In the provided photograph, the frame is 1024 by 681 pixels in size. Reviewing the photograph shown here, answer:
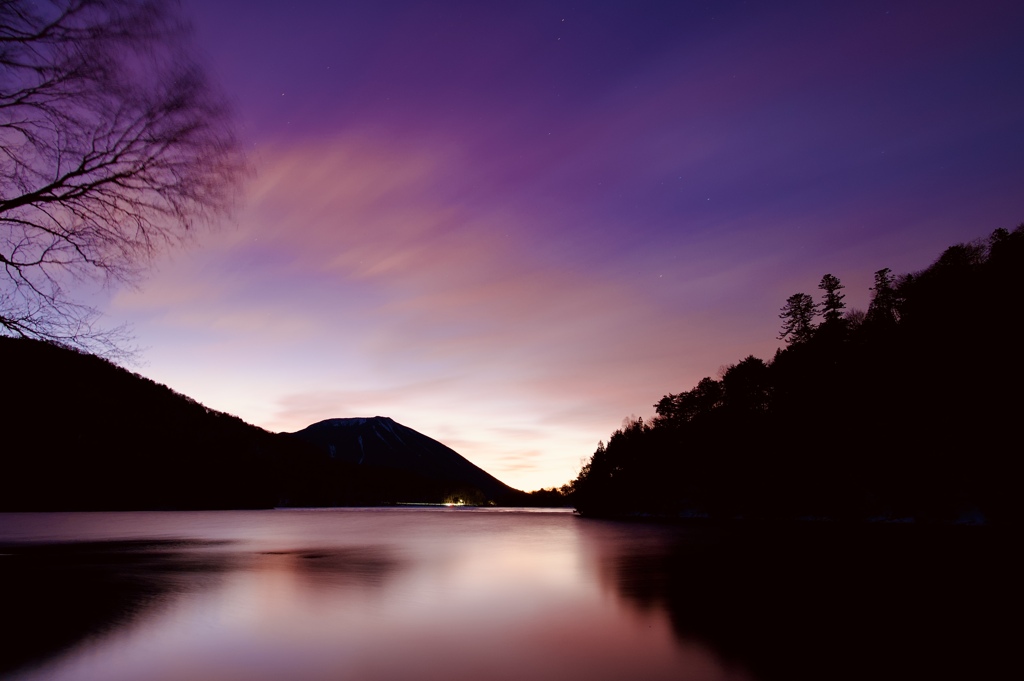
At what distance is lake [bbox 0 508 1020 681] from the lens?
877 cm

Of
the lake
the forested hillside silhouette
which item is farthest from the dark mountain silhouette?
the forested hillside silhouette

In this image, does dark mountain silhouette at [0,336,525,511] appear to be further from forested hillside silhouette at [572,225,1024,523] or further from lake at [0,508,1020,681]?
forested hillside silhouette at [572,225,1024,523]

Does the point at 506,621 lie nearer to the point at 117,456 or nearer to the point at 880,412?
the point at 880,412

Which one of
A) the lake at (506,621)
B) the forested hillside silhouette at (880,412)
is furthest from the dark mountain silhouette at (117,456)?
the forested hillside silhouette at (880,412)

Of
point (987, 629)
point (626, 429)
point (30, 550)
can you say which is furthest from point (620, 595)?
point (626, 429)

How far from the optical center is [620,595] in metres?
17.0

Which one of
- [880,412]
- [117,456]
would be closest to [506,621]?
[880,412]

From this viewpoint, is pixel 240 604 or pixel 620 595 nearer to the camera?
pixel 240 604

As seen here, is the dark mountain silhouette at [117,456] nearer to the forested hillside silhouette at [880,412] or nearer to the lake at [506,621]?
the lake at [506,621]

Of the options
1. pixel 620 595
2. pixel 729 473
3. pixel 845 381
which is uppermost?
pixel 845 381

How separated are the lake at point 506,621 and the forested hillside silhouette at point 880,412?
34075mm

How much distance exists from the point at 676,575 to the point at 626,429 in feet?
391

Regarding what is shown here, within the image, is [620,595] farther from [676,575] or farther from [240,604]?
[240,604]

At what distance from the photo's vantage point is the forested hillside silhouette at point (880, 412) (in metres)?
49.5
